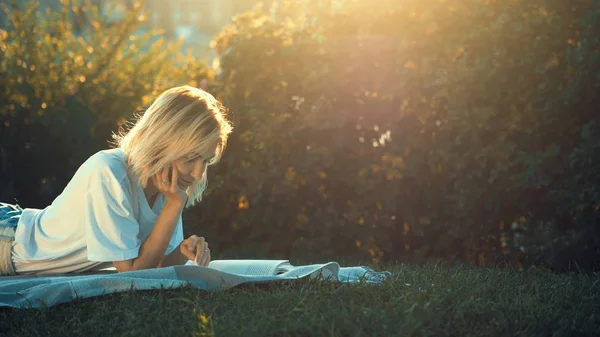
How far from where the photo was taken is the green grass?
3.38 m

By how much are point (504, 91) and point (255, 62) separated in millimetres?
2139

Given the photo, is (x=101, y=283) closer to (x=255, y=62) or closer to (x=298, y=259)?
(x=298, y=259)

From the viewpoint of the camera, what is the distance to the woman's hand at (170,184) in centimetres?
432

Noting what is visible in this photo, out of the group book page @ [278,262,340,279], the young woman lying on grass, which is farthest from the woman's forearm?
book page @ [278,262,340,279]

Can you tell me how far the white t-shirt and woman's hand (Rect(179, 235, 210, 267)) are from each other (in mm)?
252

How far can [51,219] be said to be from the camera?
15.0 feet

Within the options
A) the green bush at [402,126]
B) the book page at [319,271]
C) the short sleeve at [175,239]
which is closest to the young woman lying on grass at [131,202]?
the short sleeve at [175,239]

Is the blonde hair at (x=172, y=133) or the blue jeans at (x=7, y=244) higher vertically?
the blonde hair at (x=172, y=133)

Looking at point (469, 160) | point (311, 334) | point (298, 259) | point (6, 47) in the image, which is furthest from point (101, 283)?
point (6, 47)

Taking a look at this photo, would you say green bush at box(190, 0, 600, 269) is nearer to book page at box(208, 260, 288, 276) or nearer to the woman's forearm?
book page at box(208, 260, 288, 276)

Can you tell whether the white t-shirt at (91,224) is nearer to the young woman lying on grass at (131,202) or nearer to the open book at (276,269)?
the young woman lying on grass at (131,202)

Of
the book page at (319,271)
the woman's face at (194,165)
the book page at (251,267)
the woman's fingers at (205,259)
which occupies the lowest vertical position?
the book page at (251,267)

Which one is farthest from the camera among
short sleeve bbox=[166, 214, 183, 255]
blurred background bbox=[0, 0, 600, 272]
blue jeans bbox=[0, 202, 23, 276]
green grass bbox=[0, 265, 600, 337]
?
blurred background bbox=[0, 0, 600, 272]

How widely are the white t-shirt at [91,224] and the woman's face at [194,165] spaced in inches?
→ 10.2
